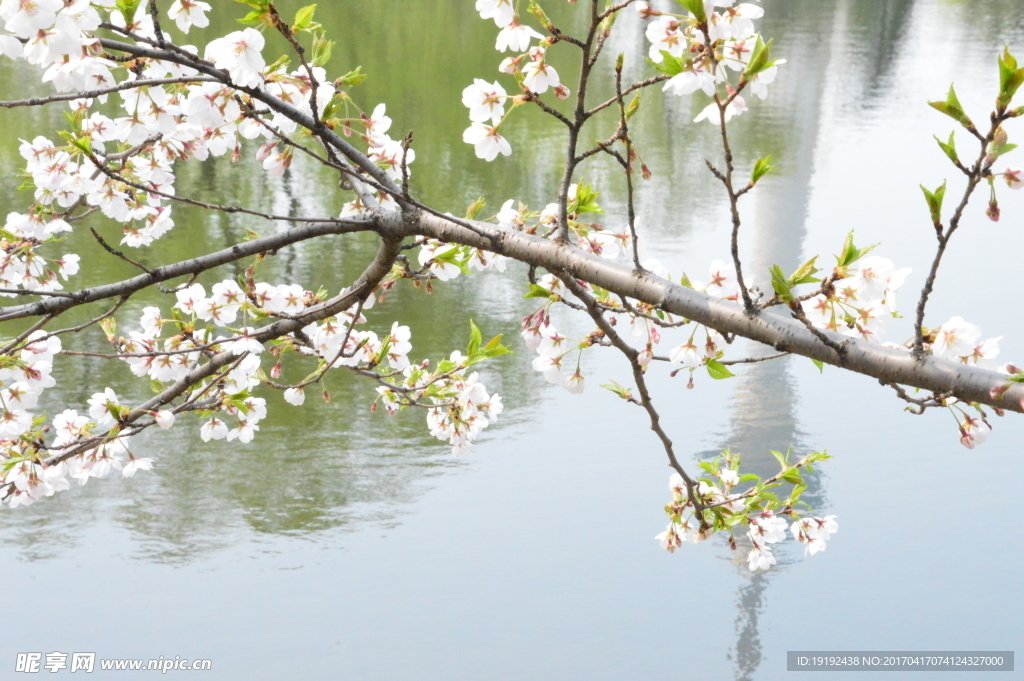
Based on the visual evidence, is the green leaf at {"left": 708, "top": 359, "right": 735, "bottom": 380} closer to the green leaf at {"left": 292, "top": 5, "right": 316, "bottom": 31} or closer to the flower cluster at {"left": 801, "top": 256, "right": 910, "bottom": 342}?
the flower cluster at {"left": 801, "top": 256, "right": 910, "bottom": 342}

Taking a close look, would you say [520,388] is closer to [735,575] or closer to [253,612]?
[735,575]

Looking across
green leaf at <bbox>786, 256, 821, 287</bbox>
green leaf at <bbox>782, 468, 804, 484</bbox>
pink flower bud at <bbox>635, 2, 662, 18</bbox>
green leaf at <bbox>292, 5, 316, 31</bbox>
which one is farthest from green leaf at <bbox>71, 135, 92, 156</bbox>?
green leaf at <bbox>782, 468, 804, 484</bbox>

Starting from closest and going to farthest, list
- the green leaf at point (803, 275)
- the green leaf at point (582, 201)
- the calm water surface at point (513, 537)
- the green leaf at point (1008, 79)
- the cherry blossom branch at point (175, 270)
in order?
1. the green leaf at point (1008, 79)
2. the green leaf at point (803, 275)
3. the cherry blossom branch at point (175, 270)
4. the green leaf at point (582, 201)
5. the calm water surface at point (513, 537)

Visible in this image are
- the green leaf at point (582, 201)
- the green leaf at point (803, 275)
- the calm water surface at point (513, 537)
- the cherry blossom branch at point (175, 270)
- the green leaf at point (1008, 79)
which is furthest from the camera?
the calm water surface at point (513, 537)

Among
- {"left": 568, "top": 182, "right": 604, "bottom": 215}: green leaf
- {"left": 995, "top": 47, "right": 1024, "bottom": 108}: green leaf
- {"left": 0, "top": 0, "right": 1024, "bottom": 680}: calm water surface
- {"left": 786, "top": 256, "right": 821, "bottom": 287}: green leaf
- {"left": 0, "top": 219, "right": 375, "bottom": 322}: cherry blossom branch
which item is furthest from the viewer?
{"left": 0, "top": 0, "right": 1024, "bottom": 680}: calm water surface

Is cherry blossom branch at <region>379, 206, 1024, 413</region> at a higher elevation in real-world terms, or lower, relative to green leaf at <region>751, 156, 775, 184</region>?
lower

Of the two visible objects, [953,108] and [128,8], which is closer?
[953,108]

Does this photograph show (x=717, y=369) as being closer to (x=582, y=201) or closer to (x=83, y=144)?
(x=582, y=201)

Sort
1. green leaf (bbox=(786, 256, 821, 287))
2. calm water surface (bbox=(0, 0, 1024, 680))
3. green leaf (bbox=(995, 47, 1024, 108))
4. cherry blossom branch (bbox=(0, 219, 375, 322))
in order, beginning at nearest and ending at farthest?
1. green leaf (bbox=(995, 47, 1024, 108))
2. green leaf (bbox=(786, 256, 821, 287))
3. cherry blossom branch (bbox=(0, 219, 375, 322))
4. calm water surface (bbox=(0, 0, 1024, 680))

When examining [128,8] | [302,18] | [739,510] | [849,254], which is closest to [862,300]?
[849,254]

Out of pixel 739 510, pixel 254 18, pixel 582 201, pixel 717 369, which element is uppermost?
pixel 254 18

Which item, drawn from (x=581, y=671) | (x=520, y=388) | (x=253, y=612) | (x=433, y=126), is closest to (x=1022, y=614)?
(x=581, y=671)

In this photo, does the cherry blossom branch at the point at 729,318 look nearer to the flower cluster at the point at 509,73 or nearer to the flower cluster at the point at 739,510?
the flower cluster at the point at 509,73

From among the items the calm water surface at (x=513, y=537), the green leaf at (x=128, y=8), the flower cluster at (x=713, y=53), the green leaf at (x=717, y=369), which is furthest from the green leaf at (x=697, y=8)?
the calm water surface at (x=513, y=537)
